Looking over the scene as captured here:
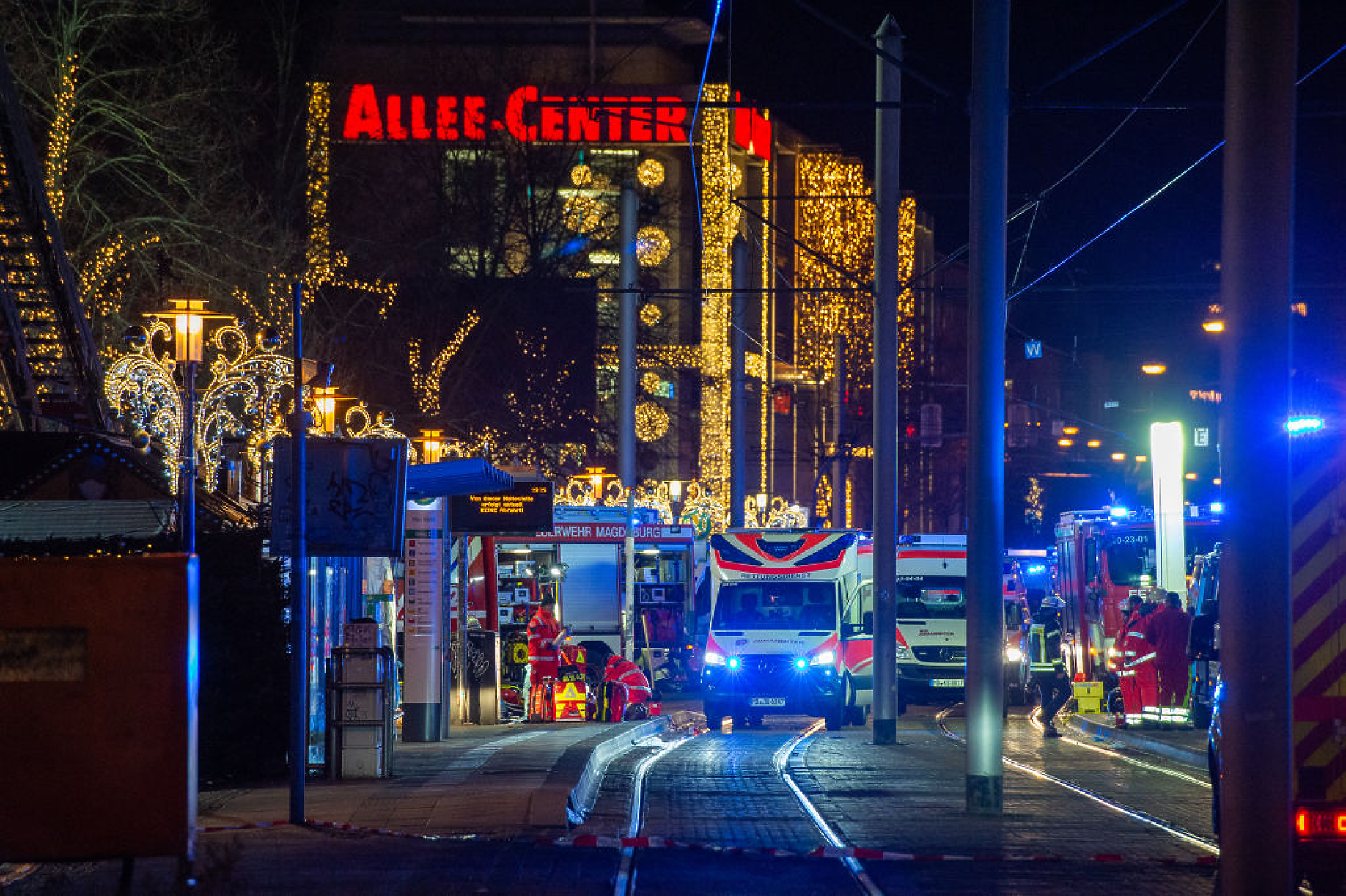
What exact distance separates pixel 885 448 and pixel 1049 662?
749cm

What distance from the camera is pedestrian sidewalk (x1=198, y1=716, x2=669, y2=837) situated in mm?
14391

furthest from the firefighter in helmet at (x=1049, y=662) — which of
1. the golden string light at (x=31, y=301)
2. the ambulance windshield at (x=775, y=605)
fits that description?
the golden string light at (x=31, y=301)

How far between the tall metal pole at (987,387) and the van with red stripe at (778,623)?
12.8m

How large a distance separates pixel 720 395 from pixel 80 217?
123 feet

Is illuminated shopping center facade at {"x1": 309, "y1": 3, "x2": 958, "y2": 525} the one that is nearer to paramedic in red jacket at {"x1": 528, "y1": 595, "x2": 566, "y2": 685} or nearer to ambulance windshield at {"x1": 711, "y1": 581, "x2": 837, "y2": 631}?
ambulance windshield at {"x1": 711, "y1": 581, "x2": 837, "y2": 631}

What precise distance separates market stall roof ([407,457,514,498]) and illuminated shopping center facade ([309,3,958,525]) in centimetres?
424

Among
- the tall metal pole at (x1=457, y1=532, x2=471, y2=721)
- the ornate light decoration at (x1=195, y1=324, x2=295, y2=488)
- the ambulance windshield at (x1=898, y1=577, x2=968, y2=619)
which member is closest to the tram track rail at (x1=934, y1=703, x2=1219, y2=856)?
the tall metal pole at (x1=457, y1=532, x2=471, y2=721)

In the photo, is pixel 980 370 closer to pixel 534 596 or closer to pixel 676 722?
pixel 676 722

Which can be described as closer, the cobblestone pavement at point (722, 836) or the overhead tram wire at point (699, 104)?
the cobblestone pavement at point (722, 836)

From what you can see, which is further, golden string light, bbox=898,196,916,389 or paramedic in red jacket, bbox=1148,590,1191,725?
golden string light, bbox=898,196,916,389

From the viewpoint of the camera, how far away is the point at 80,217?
3431 centimetres

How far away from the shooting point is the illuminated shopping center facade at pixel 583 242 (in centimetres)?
4862

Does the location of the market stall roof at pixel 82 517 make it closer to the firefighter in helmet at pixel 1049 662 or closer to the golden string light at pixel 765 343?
the firefighter in helmet at pixel 1049 662

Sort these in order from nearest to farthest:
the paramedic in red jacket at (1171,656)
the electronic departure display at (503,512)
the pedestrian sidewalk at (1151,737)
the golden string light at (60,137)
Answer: the pedestrian sidewalk at (1151,737) < the paramedic in red jacket at (1171,656) < the electronic departure display at (503,512) < the golden string light at (60,137)
